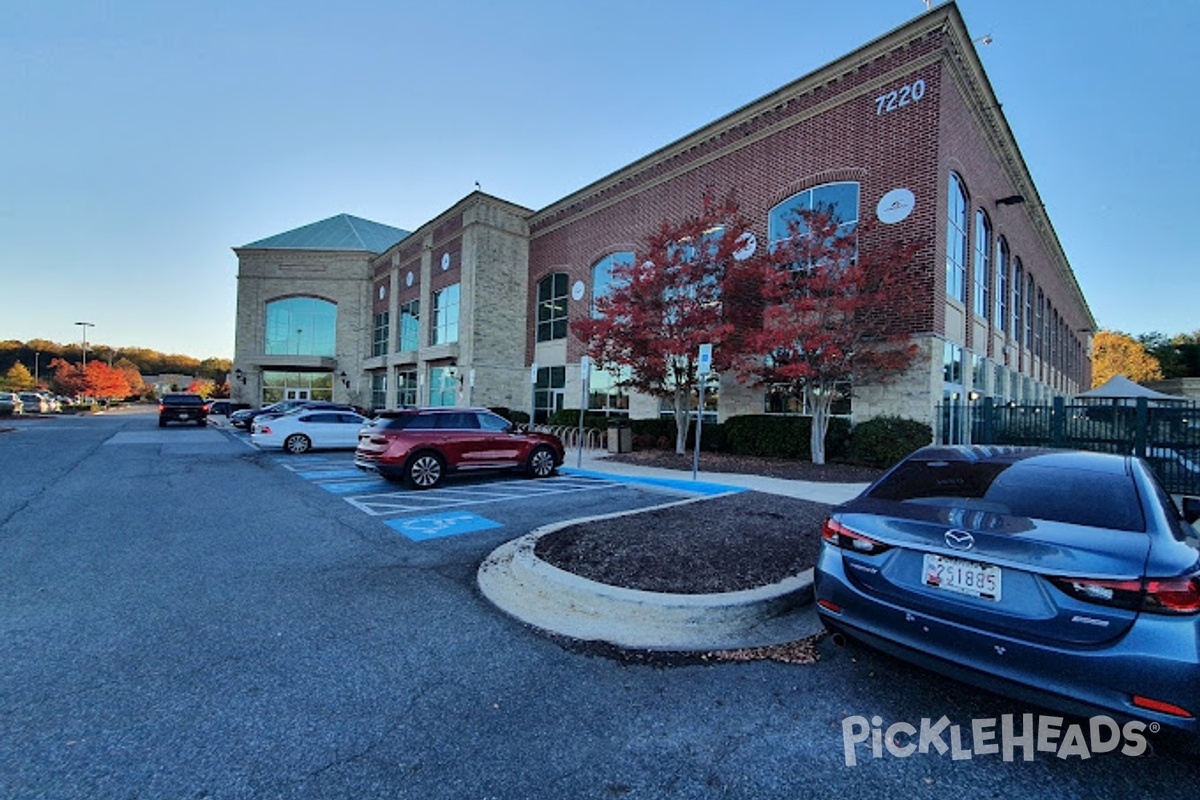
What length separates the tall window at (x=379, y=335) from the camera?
127 feet

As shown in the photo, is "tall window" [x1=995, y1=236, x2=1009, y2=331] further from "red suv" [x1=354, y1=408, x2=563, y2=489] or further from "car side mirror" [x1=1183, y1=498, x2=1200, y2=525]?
"car side mirror" [x1=1183, y1=498, x2=1200, y2=525]

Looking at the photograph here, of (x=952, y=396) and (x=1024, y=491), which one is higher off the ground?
(x=952, y=396)

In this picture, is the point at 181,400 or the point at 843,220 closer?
the point at 843,220

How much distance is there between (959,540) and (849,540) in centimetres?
59

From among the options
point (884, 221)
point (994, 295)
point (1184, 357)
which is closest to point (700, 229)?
point (884, 221)

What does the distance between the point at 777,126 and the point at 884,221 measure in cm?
508

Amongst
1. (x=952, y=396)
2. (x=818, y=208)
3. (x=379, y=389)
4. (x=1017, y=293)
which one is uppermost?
(x=818, y=208)

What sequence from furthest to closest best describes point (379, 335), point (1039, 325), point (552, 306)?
point (379, 335) < point (1039, 325) < point (552, 306)

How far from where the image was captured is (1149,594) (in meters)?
2.22

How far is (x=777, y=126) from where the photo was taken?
16.5 meters

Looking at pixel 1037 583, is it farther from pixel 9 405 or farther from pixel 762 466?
pixel 9 405

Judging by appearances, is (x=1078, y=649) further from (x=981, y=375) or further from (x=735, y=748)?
(x=981, y=375)

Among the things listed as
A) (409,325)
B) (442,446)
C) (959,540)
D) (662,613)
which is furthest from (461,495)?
(409,325)

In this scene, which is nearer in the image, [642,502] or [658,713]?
[658,713]
